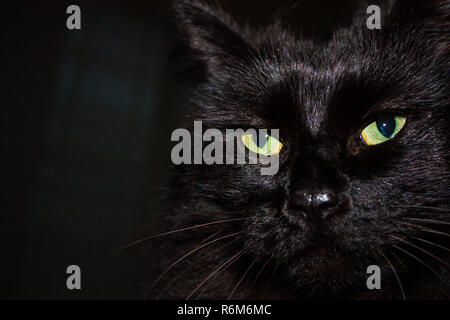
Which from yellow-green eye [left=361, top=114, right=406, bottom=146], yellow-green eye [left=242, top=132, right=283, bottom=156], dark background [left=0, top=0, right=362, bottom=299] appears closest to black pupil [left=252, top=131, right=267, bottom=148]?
yellow-green eye [left=242, top=132, right=283, bottom=156]

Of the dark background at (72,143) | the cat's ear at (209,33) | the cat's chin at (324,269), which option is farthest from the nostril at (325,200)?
the dark background at (72,143)

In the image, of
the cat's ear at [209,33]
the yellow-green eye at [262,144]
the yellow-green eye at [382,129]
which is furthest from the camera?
the cat's ear at [209,33]

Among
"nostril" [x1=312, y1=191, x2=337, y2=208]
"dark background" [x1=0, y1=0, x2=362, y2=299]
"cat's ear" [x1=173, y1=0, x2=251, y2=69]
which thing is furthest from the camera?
"dark background" [x1=0, y1=0, x2=362, y2=299]

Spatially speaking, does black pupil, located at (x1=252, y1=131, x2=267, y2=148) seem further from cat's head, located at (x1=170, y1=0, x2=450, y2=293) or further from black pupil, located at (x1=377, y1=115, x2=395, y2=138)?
black pupil, located at (x1=377, y1=115, x2=395, y2=138)

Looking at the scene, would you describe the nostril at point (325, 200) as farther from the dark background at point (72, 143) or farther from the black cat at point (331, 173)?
the dark background at point (72, 143)

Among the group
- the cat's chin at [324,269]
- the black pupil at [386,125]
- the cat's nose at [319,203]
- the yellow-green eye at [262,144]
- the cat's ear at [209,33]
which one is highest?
the cat's ear at [209,33]

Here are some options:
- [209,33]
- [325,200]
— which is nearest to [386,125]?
[325,200]

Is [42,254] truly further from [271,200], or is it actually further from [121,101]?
[271,200]
